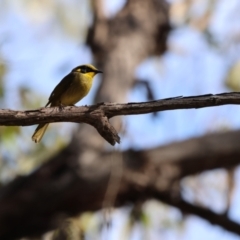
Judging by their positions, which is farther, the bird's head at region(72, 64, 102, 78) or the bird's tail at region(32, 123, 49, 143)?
the bird's head at region(72, 64, 102, 78)

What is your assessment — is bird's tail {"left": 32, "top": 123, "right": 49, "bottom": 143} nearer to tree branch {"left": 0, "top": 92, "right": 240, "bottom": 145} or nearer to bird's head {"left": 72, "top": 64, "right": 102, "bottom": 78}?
bird's head {"left": 72, "top": 64, "right": 102, "bottom": 78}

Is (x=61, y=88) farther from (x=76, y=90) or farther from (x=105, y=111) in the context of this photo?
(x=105, y=111)

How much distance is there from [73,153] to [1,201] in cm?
99

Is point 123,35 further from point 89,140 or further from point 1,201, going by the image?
point 1,201

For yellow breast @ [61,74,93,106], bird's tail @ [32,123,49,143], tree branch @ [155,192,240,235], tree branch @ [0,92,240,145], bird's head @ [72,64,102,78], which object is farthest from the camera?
tree branch @ [155,192,240,235]

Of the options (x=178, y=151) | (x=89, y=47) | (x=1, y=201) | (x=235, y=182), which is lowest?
(x=235, y=182)

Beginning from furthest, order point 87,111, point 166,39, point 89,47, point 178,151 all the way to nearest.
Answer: point 166,39 < point 89,47 < point 178,151 < point 87,111

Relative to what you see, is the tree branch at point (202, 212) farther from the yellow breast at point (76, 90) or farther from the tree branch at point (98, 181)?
the yellow breast at point (76, 90)

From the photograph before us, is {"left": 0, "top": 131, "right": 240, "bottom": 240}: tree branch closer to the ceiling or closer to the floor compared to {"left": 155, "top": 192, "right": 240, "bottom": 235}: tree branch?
closer to the ceiling

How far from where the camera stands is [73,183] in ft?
23.4

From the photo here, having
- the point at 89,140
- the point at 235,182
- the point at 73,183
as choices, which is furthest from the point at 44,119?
the point at 235,182

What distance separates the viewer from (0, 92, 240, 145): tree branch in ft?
11.3

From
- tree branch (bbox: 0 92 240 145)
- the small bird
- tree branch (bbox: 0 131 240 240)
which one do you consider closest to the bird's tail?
the small bird

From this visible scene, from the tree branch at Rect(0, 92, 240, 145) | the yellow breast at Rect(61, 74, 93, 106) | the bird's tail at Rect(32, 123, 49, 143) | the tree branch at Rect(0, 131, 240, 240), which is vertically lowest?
the tree branch at Rect(0, 131, 240, 240)
